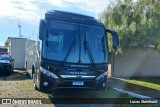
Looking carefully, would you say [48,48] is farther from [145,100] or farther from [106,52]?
[145,100]

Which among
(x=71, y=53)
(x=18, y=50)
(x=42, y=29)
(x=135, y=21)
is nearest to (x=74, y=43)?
(x=71, y=53)

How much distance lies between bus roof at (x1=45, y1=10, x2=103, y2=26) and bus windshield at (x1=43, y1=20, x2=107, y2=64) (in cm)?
17

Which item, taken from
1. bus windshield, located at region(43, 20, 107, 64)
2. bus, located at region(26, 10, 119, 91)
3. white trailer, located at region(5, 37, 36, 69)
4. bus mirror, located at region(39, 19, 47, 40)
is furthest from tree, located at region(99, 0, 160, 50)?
white trailer, located at region(5, 37, 36, 69)

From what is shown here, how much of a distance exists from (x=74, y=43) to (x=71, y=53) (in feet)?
1.29

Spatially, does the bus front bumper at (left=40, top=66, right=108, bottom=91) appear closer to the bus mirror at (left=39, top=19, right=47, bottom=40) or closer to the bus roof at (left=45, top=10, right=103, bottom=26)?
the bus mirror at (left=39, top=19, right=47, bottom=40)

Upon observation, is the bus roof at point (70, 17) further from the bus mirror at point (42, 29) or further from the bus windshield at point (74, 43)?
the bus mirror at point (42, 29)

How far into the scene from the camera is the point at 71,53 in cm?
1050

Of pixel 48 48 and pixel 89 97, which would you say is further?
pixel 89 97

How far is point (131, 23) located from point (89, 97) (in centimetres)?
772

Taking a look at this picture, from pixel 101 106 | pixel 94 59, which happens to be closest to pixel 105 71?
pixel 94 59

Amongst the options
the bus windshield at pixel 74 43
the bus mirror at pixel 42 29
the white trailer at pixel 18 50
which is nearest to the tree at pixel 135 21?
the bus windshield at pixel 74 43

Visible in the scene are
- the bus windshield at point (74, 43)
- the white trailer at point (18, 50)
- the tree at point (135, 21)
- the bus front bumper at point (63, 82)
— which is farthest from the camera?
the white trailer at point (18, 50)

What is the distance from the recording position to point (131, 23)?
720 inches

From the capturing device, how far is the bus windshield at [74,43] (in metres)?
10.4
